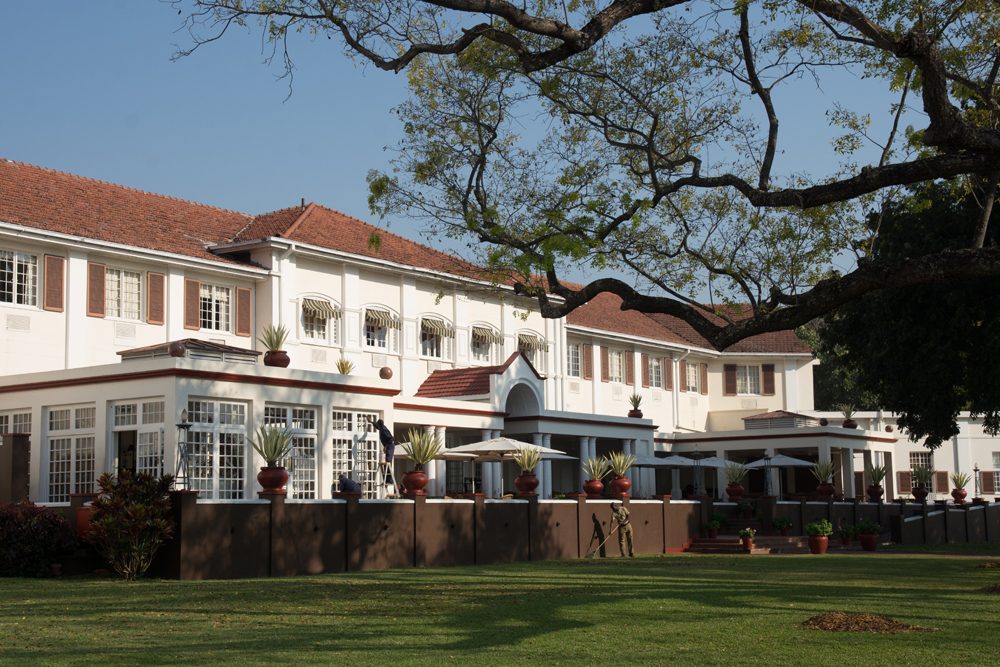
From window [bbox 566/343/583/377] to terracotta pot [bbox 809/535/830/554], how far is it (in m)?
12.7

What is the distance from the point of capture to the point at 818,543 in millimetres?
31516

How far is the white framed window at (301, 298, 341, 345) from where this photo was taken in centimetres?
3188

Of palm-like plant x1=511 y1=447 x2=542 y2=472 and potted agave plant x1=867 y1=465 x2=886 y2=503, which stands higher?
palm-like plant x1=511 y1=447 x2=542 y2=472

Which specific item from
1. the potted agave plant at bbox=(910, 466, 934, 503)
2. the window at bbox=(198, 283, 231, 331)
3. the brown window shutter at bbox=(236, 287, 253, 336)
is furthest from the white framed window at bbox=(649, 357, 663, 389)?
the window at bbox=(198, 283, 231, 331)

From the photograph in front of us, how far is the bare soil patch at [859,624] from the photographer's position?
12750mm

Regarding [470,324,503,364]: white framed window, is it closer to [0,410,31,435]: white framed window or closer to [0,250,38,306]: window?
[0,250,38,306]: window

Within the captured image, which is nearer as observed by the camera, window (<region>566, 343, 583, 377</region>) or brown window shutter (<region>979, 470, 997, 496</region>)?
window (<region>566, 343, 583, 377</region>)

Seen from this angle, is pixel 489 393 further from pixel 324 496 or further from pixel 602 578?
pixel 602 578

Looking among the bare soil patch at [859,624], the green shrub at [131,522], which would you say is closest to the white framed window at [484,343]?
the green shrub at [131,522]

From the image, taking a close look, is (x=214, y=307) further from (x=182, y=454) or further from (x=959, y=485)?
(x=959, y=485)

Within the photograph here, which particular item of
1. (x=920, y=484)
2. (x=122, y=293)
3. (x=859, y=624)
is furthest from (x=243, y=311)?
(x=920, y=484)

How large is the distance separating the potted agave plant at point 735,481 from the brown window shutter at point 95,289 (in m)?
18.0

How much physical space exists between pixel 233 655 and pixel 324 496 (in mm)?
14361

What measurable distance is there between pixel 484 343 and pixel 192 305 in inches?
422
